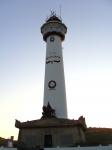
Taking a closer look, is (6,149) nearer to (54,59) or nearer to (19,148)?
(19,148)

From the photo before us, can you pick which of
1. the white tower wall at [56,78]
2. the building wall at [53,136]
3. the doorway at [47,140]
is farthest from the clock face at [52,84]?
the doorway at [47,140]

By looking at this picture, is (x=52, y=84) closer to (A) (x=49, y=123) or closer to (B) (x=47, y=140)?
(A) (x=49, y=123)

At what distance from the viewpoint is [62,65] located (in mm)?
35875

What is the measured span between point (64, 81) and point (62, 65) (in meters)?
2.48

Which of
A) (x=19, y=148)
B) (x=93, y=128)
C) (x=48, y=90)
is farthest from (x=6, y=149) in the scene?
(x=93, y=128)

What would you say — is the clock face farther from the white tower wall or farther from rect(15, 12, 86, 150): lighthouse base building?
the white tower wall

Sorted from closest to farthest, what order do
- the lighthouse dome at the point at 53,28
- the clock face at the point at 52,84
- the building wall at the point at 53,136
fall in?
the building wall at the point at 53,136
the clock face at the point at 52,84
the lighthouse dome at the point at 53,28

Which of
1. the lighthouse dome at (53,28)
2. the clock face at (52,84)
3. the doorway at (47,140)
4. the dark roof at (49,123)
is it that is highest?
the lighthouse dome at (53,28)

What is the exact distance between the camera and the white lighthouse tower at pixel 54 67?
3278 cm

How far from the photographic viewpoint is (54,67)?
35.0 m

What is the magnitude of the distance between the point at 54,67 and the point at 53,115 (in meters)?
7.30

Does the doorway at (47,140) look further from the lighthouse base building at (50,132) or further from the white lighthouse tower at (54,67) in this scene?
the white lighthouse tower at (54,67)

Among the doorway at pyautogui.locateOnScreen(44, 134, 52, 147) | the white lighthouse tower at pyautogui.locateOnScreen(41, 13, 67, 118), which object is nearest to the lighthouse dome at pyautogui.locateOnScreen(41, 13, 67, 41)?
the white lighthouse tower at pyautogui.locateOnScreen(41, 13, 67, 118)

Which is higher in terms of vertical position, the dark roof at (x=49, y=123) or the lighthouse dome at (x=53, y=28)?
the lighthouse dome at (x=53, y=28)
